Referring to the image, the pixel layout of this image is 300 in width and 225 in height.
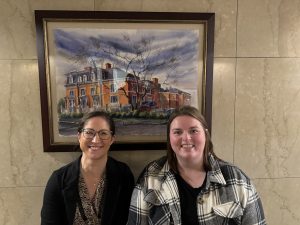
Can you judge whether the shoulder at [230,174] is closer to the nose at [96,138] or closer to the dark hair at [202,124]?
the dark hair at [202,124]

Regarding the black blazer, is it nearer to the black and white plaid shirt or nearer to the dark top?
the black and white plaid shirt

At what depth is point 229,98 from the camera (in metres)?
1.49

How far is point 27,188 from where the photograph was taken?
1.48m

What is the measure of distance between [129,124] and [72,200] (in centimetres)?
50

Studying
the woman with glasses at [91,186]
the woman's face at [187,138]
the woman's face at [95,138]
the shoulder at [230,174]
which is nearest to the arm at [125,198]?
the woman with glasses at [91,186]

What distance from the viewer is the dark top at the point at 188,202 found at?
1.19m

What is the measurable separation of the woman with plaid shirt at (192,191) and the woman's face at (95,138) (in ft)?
0.86

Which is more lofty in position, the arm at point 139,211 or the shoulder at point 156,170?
the shoulder at point 156,170

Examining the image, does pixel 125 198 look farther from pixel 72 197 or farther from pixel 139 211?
pixel 72 197

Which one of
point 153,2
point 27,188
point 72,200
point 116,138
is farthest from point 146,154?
point 153,2

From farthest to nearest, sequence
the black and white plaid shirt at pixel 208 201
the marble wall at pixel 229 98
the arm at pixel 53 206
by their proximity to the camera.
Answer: the marble wall at pixel 229 98, the arm at pixel 53 206, the black and white plaid shirt at pixel 208 201

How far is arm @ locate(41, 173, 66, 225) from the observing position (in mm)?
1283

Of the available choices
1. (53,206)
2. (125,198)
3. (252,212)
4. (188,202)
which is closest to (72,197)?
(53,206)

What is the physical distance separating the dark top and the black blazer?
0.31 m
